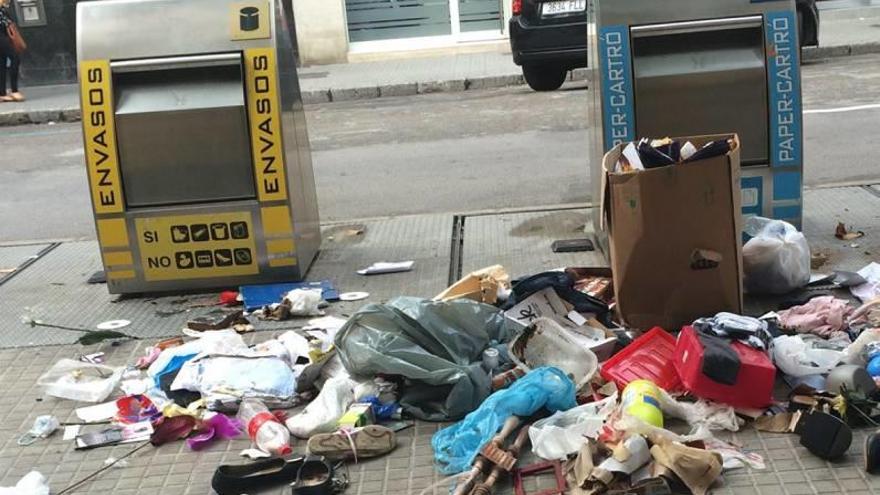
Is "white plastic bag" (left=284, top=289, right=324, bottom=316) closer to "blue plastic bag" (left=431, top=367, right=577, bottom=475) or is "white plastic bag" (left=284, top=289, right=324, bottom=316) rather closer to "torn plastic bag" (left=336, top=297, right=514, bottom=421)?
"torn plastic bag" (left=336, top=297, right=514, bottom=421)

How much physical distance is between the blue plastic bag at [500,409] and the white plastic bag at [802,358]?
0.80 metres

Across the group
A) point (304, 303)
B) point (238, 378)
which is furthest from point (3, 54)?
point (238, 378)

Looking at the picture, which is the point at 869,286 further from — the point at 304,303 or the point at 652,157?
the point at 304,303

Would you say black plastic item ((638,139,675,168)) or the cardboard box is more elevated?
black plastic item ((638,139,675,168))

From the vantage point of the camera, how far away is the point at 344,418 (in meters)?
3.58

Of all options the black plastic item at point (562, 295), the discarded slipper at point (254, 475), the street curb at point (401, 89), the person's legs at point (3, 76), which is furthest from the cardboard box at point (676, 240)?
the person's legs at point (3, 76)

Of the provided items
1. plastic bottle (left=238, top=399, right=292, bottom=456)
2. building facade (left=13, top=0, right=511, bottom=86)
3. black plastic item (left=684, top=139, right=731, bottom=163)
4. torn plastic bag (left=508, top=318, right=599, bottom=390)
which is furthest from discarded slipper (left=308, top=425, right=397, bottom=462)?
building facade (left=13, top=0, right=511, bottom=86)

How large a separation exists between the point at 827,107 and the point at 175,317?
281 inches

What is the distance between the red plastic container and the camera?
11.3ft

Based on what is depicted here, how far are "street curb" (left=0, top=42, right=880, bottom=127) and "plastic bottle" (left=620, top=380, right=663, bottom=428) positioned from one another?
33.3ft

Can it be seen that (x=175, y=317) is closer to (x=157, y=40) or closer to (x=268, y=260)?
(x=268, y=260)

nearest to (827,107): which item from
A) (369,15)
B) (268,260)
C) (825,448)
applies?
(268,260)

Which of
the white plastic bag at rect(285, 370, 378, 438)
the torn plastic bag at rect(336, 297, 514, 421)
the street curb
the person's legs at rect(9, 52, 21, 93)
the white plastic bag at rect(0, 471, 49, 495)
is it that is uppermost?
the person's legs at rect(9, 52, 21, 93)

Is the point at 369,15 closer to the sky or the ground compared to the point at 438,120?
closer to the sky
